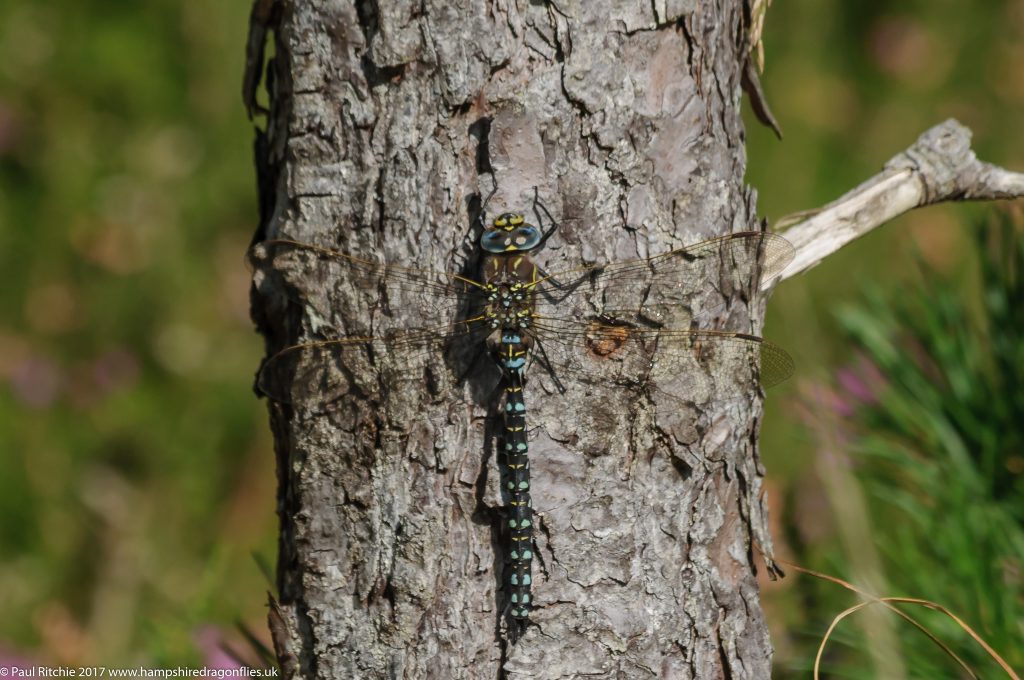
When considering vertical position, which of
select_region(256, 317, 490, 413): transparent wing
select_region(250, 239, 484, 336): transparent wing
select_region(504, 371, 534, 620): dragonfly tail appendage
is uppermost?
select_region(250, 239, 484, 336): transparent wing

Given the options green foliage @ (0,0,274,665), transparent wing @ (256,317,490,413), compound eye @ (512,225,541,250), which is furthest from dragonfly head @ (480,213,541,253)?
green foliage @ (0,0,274,665)

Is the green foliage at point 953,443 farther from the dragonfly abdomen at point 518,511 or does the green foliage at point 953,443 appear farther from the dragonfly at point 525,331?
the dragonfly abdomen at point 518,511

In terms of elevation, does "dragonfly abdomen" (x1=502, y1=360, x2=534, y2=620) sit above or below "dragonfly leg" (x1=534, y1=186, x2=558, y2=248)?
below

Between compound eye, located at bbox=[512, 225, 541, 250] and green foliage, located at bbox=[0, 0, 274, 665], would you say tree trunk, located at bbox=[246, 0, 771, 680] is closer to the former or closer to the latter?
compound eye, located at bbox=[512, 225, 541, 250]

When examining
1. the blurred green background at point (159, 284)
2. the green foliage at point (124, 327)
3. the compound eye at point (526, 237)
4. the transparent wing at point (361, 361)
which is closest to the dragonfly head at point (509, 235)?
the compound eye at point (526, 237)

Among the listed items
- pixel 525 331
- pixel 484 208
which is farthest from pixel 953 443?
pixel 484 208

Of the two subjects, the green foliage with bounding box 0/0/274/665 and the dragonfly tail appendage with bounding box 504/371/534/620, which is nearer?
the dragonfly tail appendage with bounding box 504/371/534/620

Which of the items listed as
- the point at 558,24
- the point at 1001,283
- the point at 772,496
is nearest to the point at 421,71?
the point at 558,24

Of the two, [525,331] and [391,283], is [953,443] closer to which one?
[525,331]
